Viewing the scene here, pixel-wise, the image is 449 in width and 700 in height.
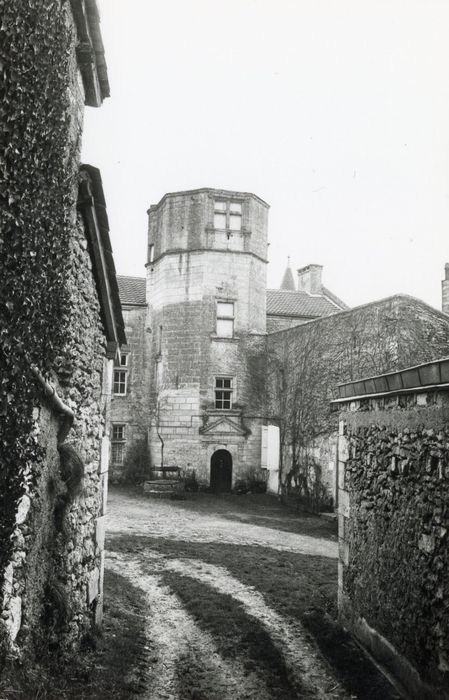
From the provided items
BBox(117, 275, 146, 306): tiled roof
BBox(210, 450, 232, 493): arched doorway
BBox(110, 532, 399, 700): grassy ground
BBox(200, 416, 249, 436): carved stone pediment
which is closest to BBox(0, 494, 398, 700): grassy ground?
BBox(110, 532, 399, 700): grassy ground

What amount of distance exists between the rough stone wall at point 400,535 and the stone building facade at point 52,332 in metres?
3.57

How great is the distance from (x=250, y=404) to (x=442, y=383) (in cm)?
1922

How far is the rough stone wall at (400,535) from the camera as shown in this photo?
19.0 feet

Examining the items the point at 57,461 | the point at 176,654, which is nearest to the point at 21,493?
the point at 57,461

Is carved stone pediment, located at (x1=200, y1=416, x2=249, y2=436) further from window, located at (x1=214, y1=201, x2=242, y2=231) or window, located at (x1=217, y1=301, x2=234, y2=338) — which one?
window, located at (x1=214, y1=201, x2=242, y2=231)

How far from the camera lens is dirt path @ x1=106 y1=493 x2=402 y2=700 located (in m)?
6.57

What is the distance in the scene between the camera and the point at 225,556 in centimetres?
1291

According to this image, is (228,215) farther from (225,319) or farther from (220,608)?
(220,608)

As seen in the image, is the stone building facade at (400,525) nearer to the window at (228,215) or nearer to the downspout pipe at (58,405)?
the downspout pipe at (58,405)

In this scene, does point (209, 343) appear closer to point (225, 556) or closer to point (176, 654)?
point (225, 556)

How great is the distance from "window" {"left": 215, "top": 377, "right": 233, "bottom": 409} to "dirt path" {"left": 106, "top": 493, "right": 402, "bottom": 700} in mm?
7580

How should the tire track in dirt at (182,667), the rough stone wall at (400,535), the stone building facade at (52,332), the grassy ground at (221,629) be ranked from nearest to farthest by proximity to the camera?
the stone building facade at (52,332) < the grassy ground at (221,629) < the rough stone wall at (400,535) < the tire track in dirt at (182,667)

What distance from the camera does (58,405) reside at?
5.49 meters

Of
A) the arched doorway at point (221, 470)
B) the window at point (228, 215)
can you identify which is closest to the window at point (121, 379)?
the arched doorway at point (221, 470)
